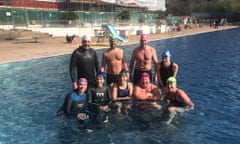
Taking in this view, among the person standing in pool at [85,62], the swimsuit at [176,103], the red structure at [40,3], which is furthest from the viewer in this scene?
the red structure at [40,3]

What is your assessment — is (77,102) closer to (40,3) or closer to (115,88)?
(115,88)

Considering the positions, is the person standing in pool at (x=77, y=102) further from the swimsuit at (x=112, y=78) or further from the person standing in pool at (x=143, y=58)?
the person standing in pool at (x=143, y=58)

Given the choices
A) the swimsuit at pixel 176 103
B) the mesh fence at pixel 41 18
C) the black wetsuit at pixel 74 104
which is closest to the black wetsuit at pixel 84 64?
the black wetsuit at pixel 74 104

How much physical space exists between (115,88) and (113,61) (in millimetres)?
831

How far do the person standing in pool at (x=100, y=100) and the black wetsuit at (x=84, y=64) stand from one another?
1.11 ft

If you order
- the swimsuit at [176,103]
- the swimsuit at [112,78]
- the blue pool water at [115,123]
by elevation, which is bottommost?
the blue pool water at [115,123]

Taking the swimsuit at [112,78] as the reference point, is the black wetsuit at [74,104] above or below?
below

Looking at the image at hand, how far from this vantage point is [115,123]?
27.3 ft

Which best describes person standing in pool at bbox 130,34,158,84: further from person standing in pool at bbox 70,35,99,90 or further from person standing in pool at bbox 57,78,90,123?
person standing in pool at bbox 57,78,90,123

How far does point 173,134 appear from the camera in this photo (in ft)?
25.3

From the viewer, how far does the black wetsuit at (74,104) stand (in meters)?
7.82

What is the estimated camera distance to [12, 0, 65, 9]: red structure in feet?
144

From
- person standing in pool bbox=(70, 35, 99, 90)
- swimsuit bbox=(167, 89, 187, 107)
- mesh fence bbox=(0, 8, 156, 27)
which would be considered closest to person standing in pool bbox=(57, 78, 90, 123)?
person standing in pool bbox=(70, 35, 99, 90)

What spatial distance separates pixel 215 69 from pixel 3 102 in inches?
475
